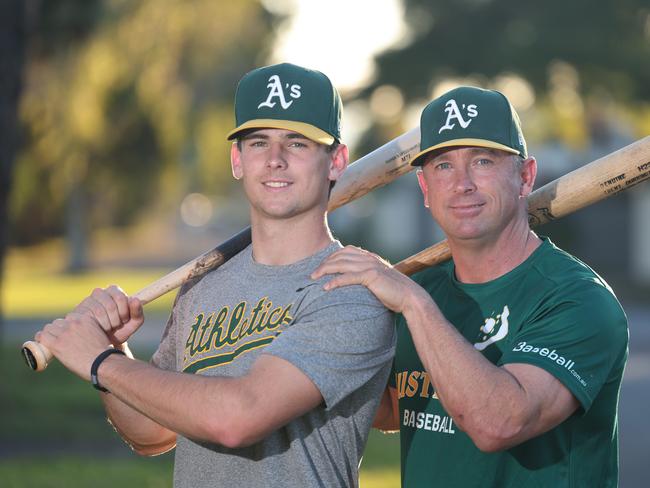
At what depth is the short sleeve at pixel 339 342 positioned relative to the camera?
3.01 m

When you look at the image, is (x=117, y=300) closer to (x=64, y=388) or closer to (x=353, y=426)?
(x=353, y=426)

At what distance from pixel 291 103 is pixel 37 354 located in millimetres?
1058

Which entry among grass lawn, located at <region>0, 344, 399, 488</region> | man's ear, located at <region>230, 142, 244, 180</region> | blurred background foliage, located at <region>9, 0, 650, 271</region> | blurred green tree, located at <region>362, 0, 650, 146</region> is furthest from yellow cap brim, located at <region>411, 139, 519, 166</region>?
blurred green tree, located at <region>362, 0, 650, 146</region>

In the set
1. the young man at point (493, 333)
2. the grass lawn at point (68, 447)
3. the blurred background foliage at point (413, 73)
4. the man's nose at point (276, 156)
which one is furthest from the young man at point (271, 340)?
the blurred background foliage at point (413, 73)

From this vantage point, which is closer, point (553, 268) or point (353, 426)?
point (353, 426)

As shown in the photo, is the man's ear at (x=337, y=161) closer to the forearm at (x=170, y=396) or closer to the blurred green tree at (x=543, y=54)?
the forearm at (x=170, y=396)

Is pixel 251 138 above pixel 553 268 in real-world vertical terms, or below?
above

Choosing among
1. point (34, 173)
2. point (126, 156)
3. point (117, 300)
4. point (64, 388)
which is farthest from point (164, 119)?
point (117, 300)

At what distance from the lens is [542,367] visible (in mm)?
3143

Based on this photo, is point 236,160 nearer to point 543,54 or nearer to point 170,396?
point 170,396

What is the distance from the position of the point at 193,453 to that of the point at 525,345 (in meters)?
0.98

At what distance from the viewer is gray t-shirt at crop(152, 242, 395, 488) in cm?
304

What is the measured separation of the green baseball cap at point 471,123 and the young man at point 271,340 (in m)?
0.33

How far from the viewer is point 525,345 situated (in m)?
3.21
